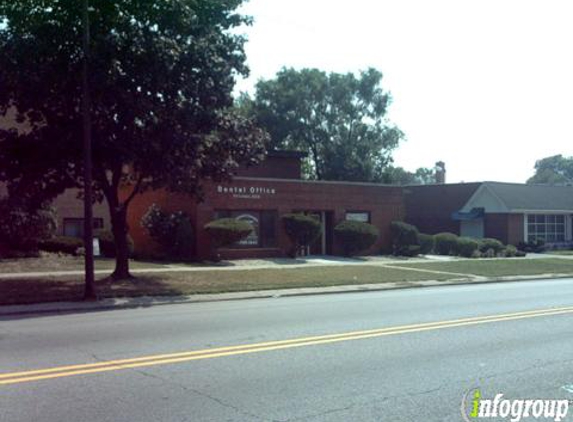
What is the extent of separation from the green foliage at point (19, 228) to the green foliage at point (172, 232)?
461 centimetres

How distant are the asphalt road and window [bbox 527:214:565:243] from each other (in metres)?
31.8

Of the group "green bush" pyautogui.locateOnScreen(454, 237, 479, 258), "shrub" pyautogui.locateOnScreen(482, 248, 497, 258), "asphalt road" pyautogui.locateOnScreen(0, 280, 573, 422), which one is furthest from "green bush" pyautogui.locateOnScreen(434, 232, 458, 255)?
"asphalt road" pyautogui.locateOnScreen(0, 280, 573, 422)

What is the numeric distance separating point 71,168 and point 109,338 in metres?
10.2

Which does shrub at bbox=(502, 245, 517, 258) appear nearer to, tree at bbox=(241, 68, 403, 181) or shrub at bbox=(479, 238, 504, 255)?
shrub at bbox=(479, 238, 504, 255)

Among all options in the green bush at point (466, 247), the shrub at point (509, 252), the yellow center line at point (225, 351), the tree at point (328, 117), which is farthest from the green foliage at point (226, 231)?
the tree at point (328, 117)

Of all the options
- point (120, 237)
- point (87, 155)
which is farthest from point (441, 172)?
point (87, 155)

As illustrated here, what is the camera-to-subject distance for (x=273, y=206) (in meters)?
30.7

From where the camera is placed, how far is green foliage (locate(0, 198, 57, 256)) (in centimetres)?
2411

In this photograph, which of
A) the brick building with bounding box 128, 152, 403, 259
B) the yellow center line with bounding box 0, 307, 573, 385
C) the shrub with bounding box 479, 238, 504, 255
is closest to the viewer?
the yellow center line with bounding box 0, 307, 573, 385

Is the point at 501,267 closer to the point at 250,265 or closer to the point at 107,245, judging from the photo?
Answer: the point at 250,265

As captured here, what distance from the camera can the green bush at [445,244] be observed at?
117 feet

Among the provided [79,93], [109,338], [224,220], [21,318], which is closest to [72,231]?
[224,220]

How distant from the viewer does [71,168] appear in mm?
19047

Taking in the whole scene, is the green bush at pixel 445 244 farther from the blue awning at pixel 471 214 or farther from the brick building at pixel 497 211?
the blue awning at pixel 471 214
